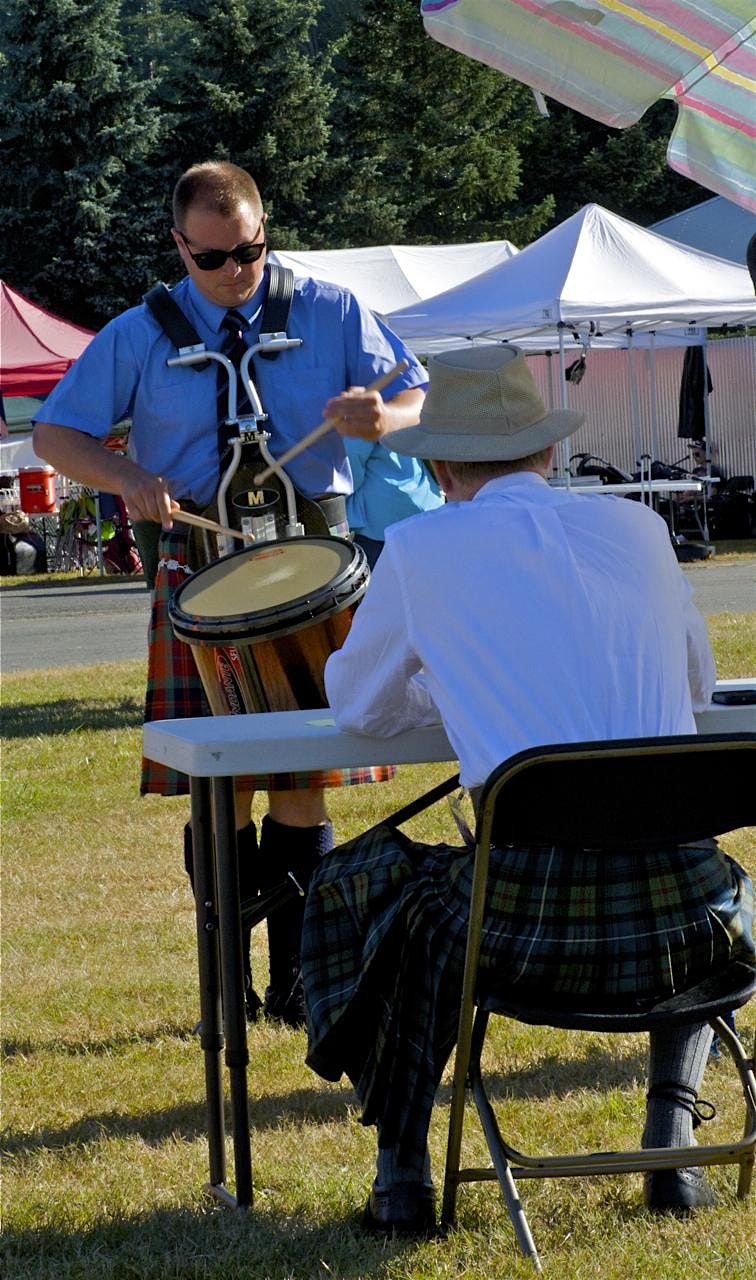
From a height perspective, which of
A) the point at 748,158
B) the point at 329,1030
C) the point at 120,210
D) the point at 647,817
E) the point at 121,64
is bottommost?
the point at 329,1030

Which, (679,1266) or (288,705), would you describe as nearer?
(679,1266)

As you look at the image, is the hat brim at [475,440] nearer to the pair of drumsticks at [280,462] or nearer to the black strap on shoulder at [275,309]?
the pair of drumsticks at [280,462]

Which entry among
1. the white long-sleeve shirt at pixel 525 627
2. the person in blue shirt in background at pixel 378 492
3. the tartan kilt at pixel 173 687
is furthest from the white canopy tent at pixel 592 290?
the white long-sleeve shirt at pixel 525 627

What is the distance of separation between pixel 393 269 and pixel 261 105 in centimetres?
2128

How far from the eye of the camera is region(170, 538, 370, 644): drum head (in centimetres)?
330

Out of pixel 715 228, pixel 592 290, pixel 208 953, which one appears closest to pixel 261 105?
pixel 715 228

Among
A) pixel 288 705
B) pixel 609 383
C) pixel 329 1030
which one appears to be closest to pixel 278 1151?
pixel 329 1030

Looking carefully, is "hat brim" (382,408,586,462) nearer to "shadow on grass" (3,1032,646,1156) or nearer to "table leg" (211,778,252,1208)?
"table leg" (211,778,252,1208)

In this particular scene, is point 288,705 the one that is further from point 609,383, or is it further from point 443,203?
point 443,203

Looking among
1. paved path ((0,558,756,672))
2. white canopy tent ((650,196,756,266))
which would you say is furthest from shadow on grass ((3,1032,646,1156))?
white canopy tent ((650,196,756,266))

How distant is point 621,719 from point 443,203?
4006 cm

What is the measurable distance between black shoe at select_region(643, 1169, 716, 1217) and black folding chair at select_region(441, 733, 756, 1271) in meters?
0.20

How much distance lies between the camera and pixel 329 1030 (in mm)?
2914

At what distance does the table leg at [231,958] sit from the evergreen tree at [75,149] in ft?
114
